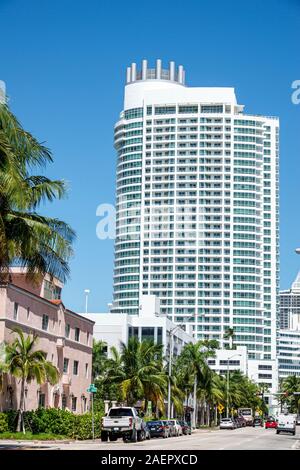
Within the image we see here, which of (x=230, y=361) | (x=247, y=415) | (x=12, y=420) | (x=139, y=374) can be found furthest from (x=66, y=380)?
(x=230, y=361)

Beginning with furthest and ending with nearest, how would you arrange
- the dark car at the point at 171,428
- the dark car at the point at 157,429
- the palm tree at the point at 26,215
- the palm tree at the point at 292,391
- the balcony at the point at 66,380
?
the palm tree at the point at 292,391, the balcony at the point at 66,380, the dark car at the point at 171,428, the dark car at the point at 157,429, the palm tree at the point at 26,215

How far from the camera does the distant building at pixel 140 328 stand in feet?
342

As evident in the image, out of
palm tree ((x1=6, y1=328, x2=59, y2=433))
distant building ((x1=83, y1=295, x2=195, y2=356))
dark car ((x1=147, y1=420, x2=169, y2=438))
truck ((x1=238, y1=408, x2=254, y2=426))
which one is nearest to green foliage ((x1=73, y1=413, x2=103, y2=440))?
palm tree ((x1=6, y1=328, x2=59, y2=433))

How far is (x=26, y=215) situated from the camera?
30109 millimetres

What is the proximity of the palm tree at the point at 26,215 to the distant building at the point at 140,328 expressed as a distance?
66.0 metres

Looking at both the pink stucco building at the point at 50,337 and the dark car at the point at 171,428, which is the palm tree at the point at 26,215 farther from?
the dark car at the point at 171,428

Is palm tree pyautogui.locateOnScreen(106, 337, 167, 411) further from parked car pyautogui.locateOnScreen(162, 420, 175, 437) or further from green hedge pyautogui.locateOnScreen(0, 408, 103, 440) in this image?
green hedge pyautogui.locateOnScreen(0, 408, 103, 440)

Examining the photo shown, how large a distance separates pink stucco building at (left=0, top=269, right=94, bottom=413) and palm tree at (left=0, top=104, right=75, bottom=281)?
10.6 meters

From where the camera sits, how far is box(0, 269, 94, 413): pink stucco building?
4531 centimetres

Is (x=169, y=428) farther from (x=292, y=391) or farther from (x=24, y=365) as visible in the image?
(x=292, y=391)

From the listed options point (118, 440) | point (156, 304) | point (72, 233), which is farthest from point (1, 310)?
point (156, 304)

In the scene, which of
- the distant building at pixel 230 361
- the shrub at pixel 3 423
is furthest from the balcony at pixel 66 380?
the distant building at pixel 230 361

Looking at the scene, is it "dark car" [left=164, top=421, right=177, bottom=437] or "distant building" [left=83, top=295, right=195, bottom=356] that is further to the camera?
"distant building" [left=83, top=295, right=195, bottom=356]
